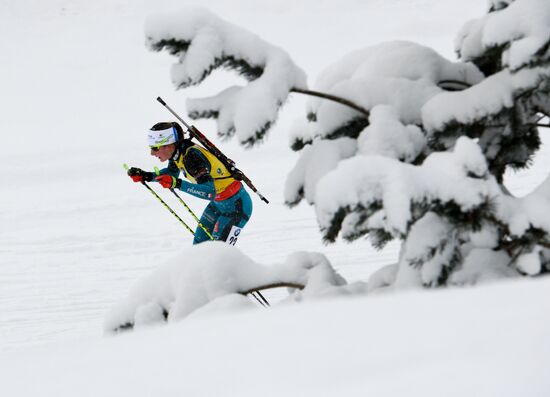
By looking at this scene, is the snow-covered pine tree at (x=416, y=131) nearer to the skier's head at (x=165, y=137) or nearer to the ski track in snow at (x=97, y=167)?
the skier's head at (x=165, y=137)

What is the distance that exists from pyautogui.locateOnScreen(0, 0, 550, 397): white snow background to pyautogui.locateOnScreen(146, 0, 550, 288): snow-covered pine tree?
397mm

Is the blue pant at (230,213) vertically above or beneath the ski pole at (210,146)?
beneath

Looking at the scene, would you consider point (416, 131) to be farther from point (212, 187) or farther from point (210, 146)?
point (212, 187)

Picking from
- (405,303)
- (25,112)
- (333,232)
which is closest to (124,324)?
(333,232)

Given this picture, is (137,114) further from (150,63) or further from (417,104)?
(417,104)

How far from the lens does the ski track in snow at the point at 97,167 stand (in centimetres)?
1038

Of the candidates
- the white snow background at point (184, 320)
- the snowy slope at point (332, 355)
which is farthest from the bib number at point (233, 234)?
the snowy slope at point (332, 355)

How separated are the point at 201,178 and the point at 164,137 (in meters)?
0.46

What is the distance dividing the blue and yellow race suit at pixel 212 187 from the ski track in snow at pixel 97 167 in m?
1.51

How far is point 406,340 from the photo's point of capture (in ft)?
7.50

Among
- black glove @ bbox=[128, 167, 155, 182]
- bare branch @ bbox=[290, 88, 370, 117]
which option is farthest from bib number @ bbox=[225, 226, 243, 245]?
bare branch @ bbox=[290, 88, 370, 117]

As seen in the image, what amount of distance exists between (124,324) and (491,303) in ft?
6.27

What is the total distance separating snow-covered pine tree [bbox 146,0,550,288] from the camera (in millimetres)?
3125

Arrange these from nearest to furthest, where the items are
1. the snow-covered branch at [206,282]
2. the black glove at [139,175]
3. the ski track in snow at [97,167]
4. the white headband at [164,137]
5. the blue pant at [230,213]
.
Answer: the snow-covered branch at [206,282]
the white headband at [164,137]
the black glove at [139,175]
the blue pant at [230,213]
the ski track in snow at [97,167]
